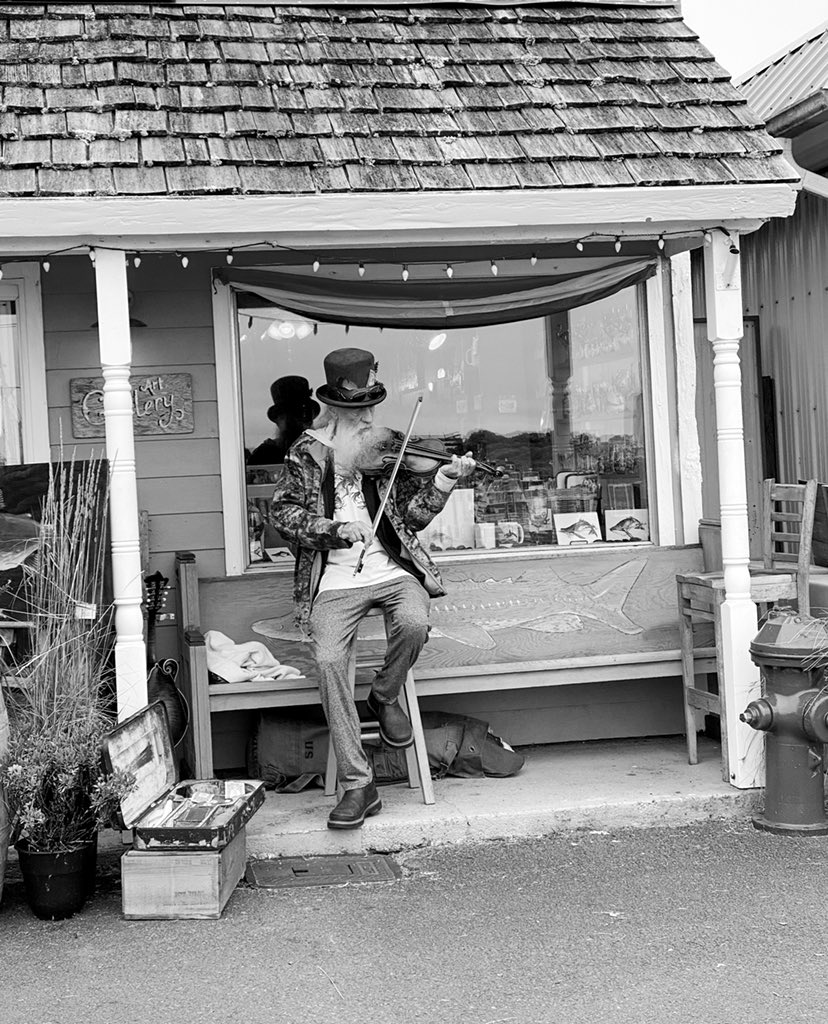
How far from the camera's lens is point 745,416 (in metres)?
8.20

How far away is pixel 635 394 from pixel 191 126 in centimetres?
286

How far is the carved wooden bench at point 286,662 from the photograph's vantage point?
18.2ft

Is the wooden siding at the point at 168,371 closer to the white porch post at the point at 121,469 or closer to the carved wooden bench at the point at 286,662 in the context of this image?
the carved wooden bench at the point at 286,662

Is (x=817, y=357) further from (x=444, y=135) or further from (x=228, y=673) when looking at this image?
(x=228, y=673)

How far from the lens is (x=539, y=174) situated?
526 cm

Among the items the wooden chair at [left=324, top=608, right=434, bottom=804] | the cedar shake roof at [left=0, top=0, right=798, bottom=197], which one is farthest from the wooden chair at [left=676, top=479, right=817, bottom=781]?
the cedar shake roof at [left=0, top=0, right=798, bottom=197]

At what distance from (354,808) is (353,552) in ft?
3.48

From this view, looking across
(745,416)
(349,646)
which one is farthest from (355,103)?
(745,416)

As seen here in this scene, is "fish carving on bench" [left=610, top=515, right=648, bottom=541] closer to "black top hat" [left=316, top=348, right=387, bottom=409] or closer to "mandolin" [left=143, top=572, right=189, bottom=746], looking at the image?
"black top hat" [left=316, top=348, right=387, bottom=409]

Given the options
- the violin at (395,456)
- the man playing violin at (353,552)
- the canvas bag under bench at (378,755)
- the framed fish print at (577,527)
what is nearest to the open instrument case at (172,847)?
the man playing violin at (353,552)

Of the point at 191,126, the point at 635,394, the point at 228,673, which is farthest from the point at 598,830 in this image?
the point at 191,126

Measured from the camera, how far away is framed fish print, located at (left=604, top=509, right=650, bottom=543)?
6785 millimetres

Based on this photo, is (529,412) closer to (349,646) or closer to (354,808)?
(349,646)

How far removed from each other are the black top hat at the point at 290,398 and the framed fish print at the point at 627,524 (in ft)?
5.56
